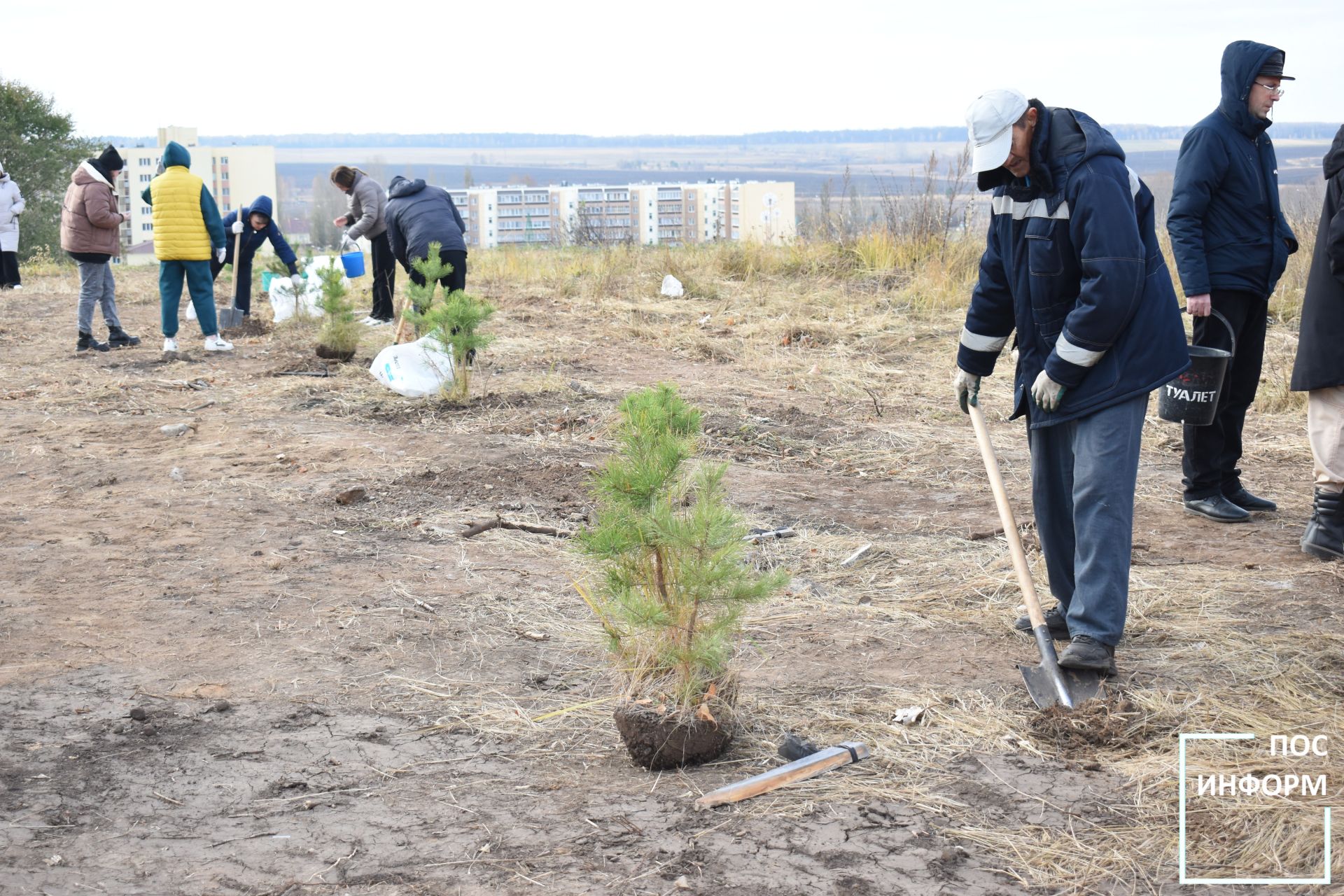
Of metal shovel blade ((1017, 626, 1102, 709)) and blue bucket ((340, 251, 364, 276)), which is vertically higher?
blue bucket ((340, 251, 364, 276))

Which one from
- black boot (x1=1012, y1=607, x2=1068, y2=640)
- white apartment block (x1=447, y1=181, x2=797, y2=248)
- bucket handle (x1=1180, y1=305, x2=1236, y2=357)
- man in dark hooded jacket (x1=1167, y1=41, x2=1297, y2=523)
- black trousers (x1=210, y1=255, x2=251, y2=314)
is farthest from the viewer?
white apartment block (x1=447, y1=181, x2=797, y2=248)

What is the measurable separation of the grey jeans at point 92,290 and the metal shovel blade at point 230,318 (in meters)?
1.29

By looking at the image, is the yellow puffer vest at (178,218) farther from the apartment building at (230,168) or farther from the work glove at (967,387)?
the apartment building at (230,168)

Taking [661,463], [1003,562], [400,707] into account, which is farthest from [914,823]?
[1003,562]

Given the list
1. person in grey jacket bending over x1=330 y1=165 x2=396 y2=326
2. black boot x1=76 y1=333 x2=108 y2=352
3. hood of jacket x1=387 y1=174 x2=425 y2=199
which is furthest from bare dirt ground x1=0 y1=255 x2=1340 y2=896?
person in grey jacket bending over x1=330 y1=165 x2=396 y2=326

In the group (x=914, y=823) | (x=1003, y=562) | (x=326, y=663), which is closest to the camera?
(x=914, y=823)

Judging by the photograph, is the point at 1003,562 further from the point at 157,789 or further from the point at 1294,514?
the point at 157,789

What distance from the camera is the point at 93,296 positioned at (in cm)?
998

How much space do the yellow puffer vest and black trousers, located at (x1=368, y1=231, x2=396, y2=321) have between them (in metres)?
1.86

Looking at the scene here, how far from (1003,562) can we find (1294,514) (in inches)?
67.7

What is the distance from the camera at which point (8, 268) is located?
14.0 metres

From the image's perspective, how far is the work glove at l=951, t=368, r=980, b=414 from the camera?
3939 millimetres

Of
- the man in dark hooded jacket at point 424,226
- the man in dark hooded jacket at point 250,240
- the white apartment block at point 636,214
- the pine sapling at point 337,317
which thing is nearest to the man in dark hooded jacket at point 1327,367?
the man in dark hooded jacket at point 424,226

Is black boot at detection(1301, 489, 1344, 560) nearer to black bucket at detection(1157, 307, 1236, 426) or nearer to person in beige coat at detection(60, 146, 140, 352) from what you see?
black bucket at detection(1157, 307, 1236, 426)
